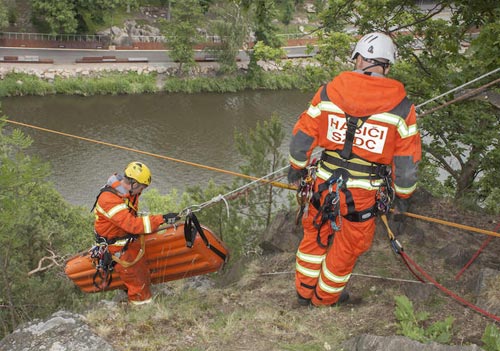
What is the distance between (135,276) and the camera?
18.4 feet

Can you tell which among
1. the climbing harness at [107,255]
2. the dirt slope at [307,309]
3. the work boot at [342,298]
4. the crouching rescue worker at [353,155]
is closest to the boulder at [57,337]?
the dirt slope at [307,309]

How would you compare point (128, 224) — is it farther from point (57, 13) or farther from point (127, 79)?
point (57, 13)

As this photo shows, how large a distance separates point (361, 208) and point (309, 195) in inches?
Answer: 16.5

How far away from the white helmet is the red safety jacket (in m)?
0.15

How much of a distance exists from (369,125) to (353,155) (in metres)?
0.29

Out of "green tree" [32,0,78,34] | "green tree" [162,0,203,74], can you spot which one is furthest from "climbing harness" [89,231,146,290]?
"green tree" [32,0,78,34]

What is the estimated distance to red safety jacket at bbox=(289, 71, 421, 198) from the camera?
3.47m

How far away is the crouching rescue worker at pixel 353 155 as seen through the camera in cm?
349

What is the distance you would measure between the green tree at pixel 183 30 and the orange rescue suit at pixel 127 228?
24.7m

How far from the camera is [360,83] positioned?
351cm

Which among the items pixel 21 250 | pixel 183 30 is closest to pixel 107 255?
pixel 21 250

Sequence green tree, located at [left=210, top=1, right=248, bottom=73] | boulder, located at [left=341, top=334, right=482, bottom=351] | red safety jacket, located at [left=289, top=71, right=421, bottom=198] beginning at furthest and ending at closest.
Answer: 1. green tree, located at [left=210, top=1, right=248, bottom=73]
2. red safety jacket, located at [left=289, top=71, right=421, bottom=198]
3. boulder, located at [left=341, top=334, right=482, bottom=351]

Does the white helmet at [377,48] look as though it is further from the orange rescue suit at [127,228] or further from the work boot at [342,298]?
the orange rescue suit at [127,228]

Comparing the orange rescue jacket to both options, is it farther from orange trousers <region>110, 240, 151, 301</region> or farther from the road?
the road
